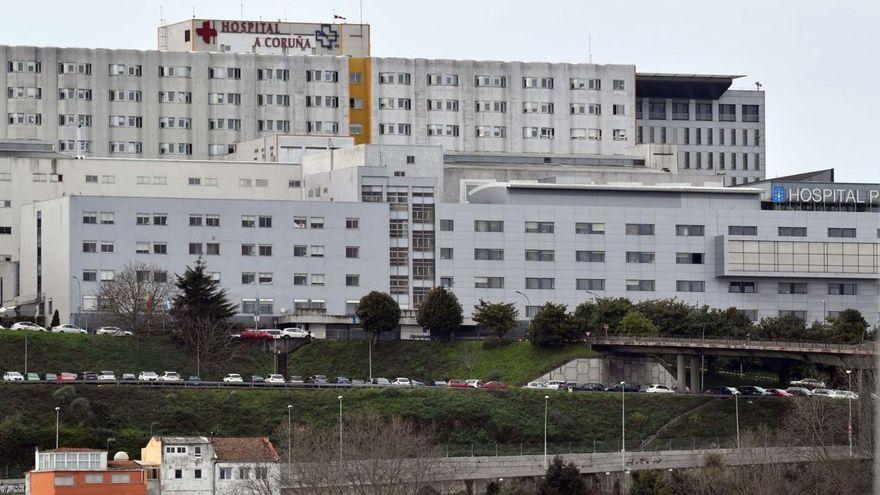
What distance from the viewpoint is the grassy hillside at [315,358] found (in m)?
176

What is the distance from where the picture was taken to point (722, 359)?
189 m

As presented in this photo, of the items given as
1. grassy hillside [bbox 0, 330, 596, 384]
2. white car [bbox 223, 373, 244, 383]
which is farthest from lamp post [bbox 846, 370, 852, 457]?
white car [bbox 223, 373, 244, 383]

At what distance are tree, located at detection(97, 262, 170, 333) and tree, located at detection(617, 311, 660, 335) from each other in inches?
1538

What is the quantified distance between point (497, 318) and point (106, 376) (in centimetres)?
3796

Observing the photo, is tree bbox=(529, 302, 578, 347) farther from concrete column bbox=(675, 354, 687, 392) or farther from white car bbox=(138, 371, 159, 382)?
white car bbox=(138, 371, 159, 382)

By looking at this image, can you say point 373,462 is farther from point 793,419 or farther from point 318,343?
→ point 318,343

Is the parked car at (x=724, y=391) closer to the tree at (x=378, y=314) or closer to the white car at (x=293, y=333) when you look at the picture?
the tree at (x=378, y=314)

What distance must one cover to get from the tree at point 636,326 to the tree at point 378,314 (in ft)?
68.3

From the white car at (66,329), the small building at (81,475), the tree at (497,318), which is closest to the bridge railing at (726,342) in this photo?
the tree at (497,318)

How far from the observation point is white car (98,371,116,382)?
6555 inches

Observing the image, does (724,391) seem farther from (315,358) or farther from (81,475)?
(81,475)

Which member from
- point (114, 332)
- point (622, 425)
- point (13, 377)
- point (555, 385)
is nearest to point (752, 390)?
point (622, 425)

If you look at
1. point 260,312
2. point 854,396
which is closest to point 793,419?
point 854,396

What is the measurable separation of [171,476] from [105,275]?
53539 millimetres
